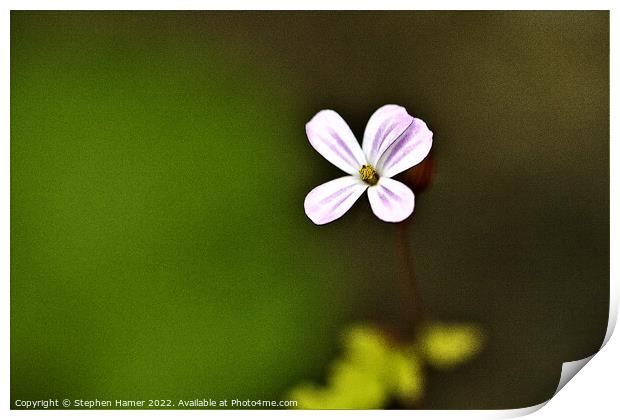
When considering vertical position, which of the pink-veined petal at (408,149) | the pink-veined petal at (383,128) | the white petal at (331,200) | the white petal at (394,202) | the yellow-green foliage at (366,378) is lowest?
the yellow-green foliage at (366,378)

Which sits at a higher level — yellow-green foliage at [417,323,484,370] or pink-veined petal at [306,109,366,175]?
pink-veined petal at [306,109,366,175]

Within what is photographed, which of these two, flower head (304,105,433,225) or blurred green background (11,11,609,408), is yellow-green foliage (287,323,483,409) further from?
flower head (304,105,433,225)

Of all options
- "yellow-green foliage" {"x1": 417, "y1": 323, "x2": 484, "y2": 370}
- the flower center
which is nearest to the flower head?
Answer: the flower center

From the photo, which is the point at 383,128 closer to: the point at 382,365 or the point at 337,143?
the point at 337,143

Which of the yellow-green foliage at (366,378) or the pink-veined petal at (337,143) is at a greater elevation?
the pink-veined petal at (337,143)

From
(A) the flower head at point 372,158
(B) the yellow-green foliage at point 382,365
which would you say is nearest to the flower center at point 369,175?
(A) the flower head at point 372,158

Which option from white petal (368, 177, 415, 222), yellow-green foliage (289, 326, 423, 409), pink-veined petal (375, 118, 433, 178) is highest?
pink-veined petal (375, 118, 433, 178)

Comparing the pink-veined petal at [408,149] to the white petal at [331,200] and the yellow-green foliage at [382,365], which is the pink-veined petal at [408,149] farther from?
the yellow-green foliage at [382,365]
